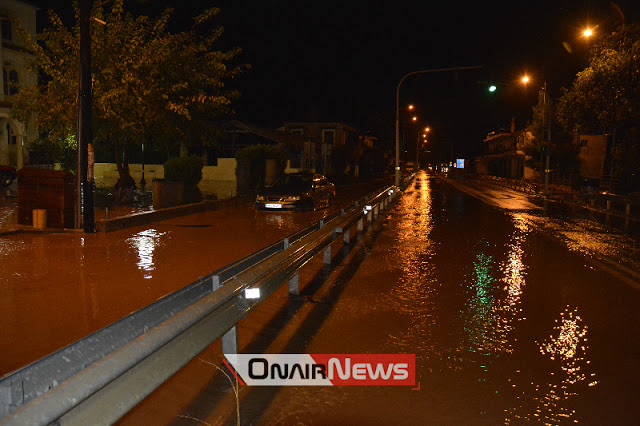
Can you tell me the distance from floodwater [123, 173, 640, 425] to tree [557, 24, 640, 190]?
9.00 metres

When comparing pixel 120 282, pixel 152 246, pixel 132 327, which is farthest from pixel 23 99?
pixel 132 327

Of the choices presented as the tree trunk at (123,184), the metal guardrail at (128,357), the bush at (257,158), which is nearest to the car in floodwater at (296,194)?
the tree trunk at (123,184)

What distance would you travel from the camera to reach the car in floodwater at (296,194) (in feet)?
66.0

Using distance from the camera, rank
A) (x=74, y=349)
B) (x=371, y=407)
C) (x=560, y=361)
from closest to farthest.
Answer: (x=74, y=349) → (x=371, y=407) → (x=560, y=361)

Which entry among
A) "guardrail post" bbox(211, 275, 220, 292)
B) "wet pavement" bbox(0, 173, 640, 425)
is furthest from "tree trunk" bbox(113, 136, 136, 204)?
"guardrail post" bbox(211, 275, 220, 292)

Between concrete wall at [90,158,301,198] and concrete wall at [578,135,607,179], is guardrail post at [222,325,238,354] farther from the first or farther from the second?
concrete wall at [578,135,607,179]

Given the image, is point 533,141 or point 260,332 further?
point 533,141

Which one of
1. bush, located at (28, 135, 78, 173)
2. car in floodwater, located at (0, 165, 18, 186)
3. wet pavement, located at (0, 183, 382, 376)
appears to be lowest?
wet pavement, located at (0, 183, 382, 376)

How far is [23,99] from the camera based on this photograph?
21.6 metres

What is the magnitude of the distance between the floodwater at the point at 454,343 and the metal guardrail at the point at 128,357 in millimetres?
595

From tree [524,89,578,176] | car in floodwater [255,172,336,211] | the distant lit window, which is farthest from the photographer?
tree [524,89,578,176]

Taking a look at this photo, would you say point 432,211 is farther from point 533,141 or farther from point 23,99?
point 533,141

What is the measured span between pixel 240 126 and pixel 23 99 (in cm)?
3249

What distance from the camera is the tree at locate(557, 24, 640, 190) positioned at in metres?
16.9
